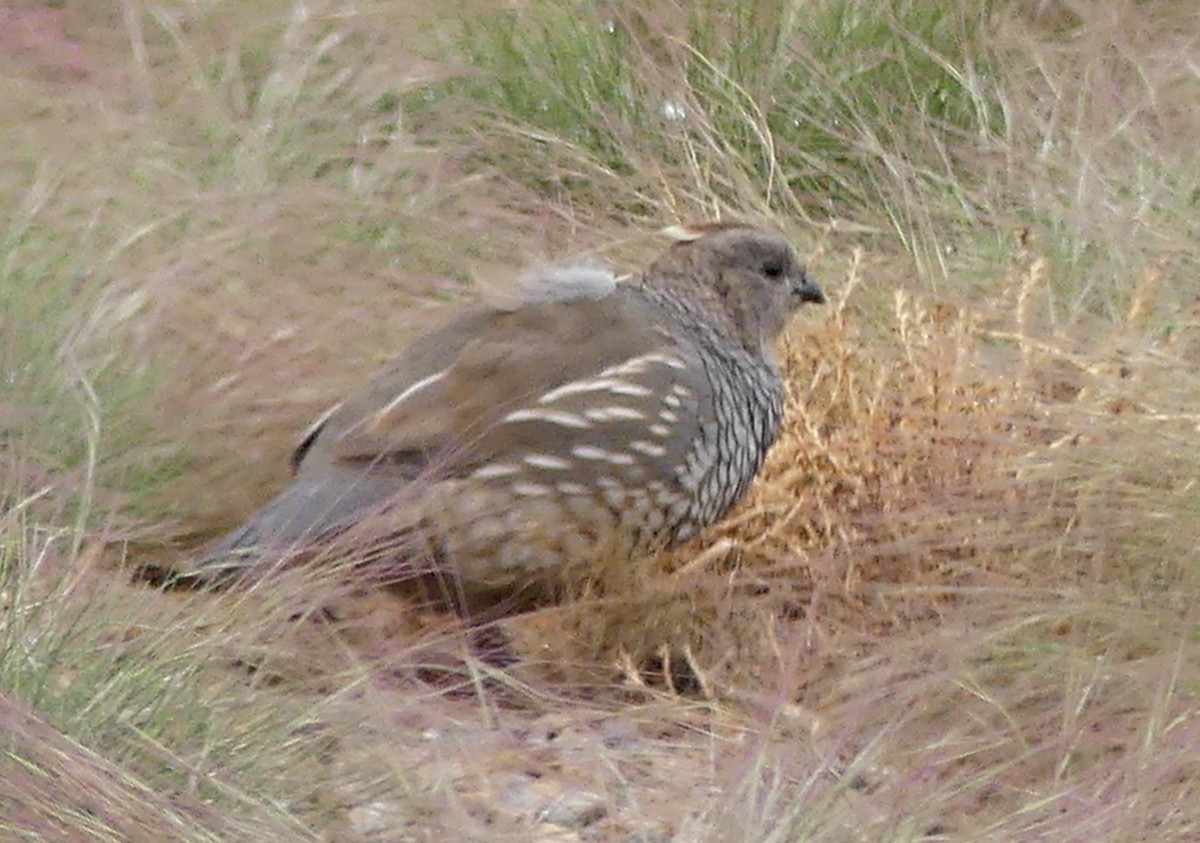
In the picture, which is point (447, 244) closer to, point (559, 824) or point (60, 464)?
point (60, 464)

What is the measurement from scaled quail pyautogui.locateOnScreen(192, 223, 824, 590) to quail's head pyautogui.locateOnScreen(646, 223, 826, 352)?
0.10 m

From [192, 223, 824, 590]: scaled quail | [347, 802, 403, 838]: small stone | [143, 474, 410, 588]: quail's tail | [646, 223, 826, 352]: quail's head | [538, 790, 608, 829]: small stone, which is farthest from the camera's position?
[646, 223, 826, 352]: quail's head

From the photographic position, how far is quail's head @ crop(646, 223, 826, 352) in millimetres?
4410

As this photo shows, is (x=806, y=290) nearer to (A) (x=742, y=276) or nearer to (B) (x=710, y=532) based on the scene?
(A) (x=742, y=276)

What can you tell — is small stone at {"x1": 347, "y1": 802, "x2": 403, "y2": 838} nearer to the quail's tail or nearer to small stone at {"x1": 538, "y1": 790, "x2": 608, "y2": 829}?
small stone at {"x1": 538, "y1": 790, "x2": 608, "y2": 829}

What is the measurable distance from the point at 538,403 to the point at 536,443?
68 mm

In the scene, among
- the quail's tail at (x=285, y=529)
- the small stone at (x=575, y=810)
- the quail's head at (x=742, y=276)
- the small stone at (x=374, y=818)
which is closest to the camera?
the small stone at (x=374, y=818)

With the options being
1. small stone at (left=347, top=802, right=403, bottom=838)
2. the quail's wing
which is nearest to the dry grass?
small stone at (left=347, top=802, right=403, bottom=838)

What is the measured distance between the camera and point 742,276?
174 inches

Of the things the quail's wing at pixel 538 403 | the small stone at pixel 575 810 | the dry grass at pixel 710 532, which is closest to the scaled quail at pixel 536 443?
the quail's wing at pixel 538 403

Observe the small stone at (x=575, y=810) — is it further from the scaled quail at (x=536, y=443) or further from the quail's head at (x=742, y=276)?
the quail's head at (x=742, y=276)

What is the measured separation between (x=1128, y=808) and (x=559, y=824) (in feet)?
2.44

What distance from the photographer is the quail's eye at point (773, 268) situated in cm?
444

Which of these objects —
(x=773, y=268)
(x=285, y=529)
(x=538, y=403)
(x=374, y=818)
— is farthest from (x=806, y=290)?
(x=374, y=818)
